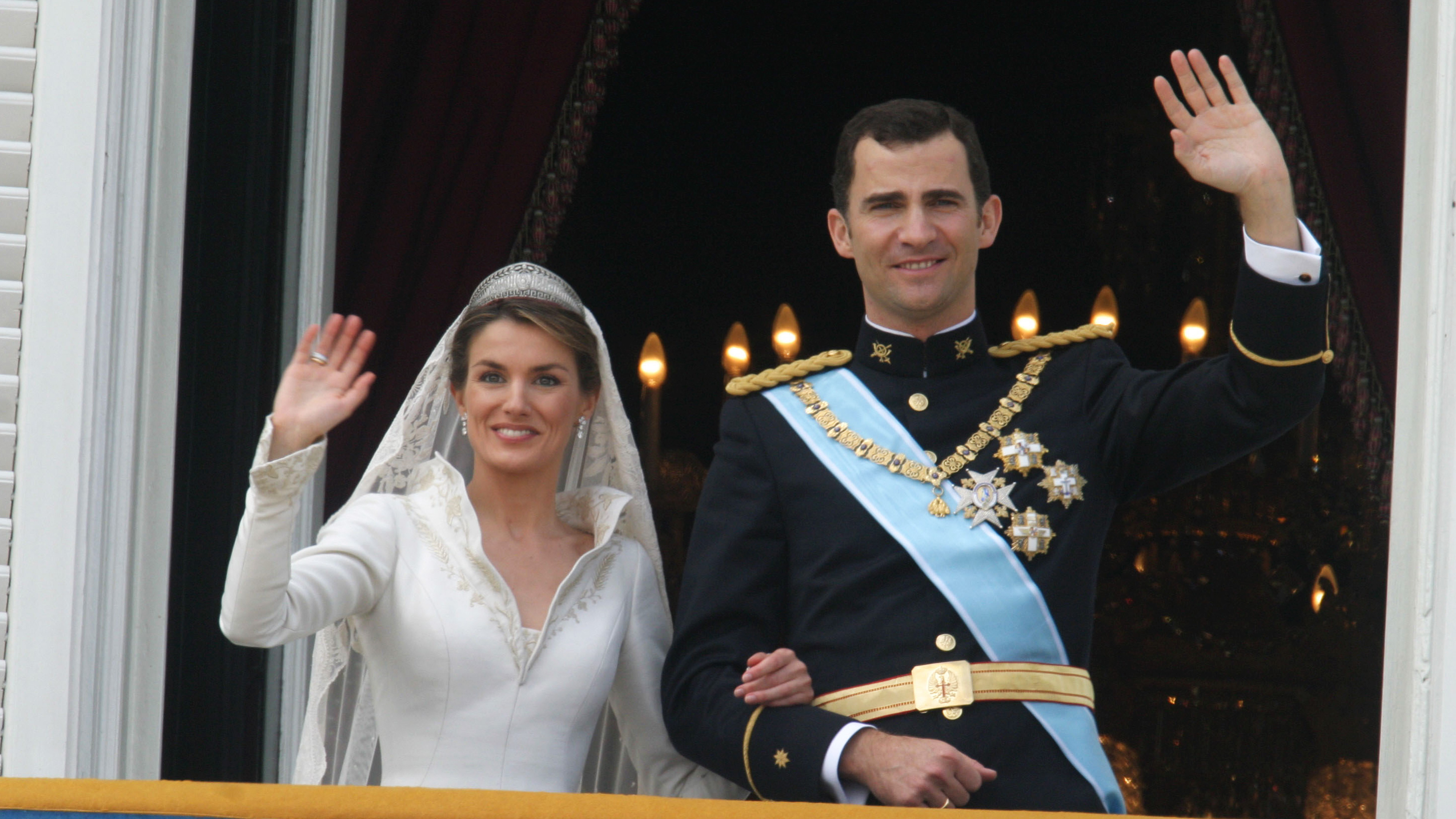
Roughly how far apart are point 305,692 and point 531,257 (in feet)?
4.54

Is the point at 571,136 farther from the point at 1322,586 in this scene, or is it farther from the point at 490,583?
the point at 1322,586

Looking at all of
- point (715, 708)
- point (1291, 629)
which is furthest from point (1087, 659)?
point (1291, 629)

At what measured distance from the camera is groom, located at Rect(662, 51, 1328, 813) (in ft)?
6.59

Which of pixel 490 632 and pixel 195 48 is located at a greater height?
pixel 195 48

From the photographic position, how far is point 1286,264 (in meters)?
1.96

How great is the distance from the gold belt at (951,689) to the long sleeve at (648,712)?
36 centimetres

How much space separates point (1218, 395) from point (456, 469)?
1208 mm

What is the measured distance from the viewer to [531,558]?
2412 millimetres

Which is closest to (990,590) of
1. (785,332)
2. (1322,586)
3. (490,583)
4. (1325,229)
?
(490,583)

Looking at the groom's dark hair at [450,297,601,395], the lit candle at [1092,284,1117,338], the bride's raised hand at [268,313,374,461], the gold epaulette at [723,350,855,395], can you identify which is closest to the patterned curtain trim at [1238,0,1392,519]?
the lit candle at [1092,284,1117,338]

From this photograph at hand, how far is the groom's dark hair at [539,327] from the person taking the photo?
2.43 m

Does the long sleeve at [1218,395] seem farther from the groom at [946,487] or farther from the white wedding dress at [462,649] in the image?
the white wedding dress at [462,649]

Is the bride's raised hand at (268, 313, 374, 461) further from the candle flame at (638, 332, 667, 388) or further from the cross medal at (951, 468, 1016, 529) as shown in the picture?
the candle flame at (638, 332, 667, 388)

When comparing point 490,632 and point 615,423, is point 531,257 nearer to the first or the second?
point 615,423
